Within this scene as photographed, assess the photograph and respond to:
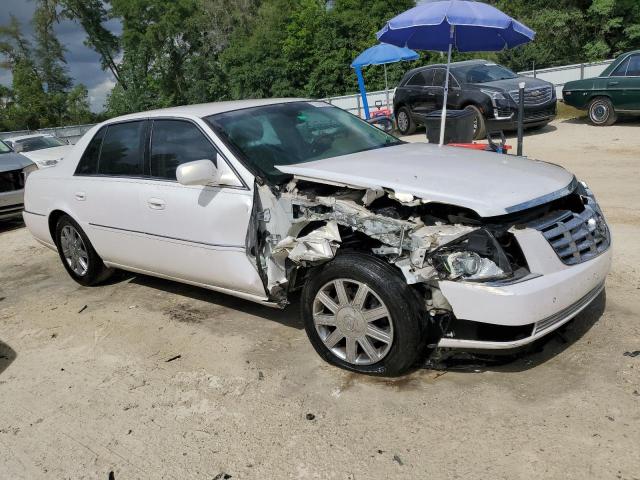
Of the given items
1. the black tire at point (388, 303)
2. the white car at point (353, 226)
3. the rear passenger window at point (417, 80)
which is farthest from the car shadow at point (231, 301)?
the rear passenger window at point (417, 80)

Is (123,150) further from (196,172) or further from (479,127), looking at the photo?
(479,127)

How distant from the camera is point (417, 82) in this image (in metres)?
14.3

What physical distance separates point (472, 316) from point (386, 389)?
68 centimetres

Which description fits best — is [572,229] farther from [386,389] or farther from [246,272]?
[246,272]

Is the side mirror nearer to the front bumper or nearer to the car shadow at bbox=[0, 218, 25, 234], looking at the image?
the front bumper

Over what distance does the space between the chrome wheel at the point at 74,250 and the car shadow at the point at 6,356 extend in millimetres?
1103

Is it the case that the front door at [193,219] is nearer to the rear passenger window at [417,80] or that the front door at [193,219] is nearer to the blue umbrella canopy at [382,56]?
the rear passenger window at [417,80]

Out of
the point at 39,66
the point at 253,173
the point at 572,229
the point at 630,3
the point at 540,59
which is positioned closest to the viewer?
the point at 572,229

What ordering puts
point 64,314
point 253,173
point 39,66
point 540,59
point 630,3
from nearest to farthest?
point 253,173, point 64,314, point 630,3, point 540,59, point 39,66

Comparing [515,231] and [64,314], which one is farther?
[64,314]

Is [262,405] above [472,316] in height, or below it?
below

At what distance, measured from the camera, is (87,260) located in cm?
529

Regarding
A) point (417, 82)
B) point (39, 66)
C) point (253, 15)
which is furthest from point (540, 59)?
point (39, 66)

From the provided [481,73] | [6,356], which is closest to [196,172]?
[6,356]
